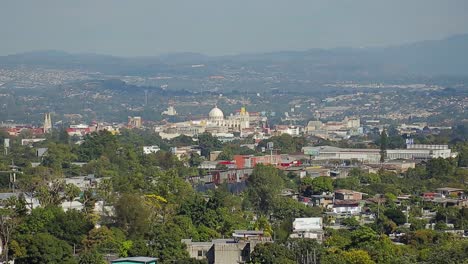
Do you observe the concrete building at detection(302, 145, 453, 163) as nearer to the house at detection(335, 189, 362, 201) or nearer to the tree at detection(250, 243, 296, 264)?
the house at detection(335, 189, 362, 201)

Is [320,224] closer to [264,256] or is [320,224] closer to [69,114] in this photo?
[264,256]

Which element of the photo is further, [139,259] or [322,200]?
[322,200]

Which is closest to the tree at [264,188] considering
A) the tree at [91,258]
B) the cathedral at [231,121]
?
the tree at [91,258]

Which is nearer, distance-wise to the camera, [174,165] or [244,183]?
[244,183]

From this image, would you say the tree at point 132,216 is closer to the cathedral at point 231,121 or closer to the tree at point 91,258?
the tree at point 91,258

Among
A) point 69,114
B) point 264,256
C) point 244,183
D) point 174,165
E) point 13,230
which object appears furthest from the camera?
point 69,114

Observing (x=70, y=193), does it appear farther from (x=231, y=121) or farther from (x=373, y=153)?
(x=231, y=121)

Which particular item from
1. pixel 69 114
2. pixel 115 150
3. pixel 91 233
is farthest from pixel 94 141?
pixel 69 114

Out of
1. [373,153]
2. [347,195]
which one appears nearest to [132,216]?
[347,195]
